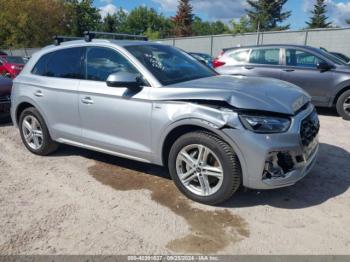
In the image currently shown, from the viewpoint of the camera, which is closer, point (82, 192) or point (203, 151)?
point (203, 151)

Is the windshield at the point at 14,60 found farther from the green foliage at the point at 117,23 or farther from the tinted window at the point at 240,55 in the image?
the green foliage at the point at 117,23

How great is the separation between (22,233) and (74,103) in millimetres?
1861

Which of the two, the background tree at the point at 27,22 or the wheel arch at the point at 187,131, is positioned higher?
the background tree at the point at 27,22

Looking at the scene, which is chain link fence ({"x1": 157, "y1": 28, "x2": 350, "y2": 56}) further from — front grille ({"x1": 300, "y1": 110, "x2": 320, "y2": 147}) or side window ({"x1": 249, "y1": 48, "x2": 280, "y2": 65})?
front grille ({"x1": 300, "y1": 110, "x2": 320, "y2": 147})

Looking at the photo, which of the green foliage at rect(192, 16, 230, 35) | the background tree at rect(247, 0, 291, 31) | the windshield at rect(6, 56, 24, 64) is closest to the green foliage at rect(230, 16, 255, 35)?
the background tree at rect(247, 0, 291, 31)

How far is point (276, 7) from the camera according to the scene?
193ft

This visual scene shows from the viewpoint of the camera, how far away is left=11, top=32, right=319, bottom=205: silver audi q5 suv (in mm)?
3299

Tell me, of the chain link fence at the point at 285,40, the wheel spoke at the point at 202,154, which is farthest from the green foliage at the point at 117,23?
the wheel spoke at the point at 202,154

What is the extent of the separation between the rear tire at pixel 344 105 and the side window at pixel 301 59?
38.6 inches

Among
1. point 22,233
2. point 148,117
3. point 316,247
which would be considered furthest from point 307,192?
point 22,233

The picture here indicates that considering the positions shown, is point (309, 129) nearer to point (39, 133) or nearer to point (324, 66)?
point (39, 133)

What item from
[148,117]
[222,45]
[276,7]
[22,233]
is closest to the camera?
[22,233]

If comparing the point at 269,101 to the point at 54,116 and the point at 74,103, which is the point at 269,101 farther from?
the point at 54,116

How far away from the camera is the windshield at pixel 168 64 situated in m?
4.01
